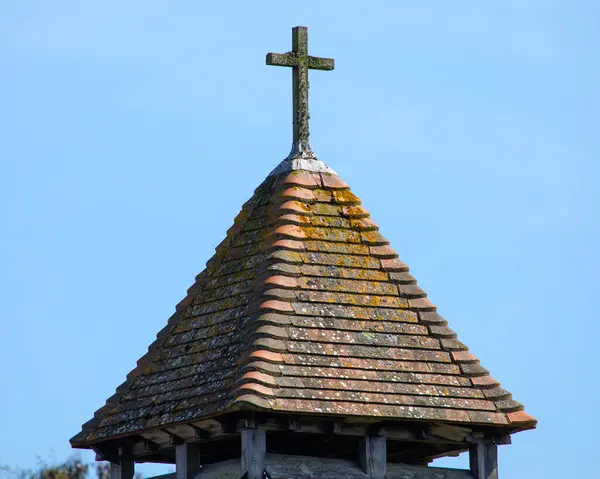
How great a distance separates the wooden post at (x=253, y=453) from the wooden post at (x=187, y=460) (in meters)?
1.10

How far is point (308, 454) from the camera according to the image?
20.1m

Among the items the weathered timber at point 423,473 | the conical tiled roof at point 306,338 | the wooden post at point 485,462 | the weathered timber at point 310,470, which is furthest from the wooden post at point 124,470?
the wooden post at point 485,462

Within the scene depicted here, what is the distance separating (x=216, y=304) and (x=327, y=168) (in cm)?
190

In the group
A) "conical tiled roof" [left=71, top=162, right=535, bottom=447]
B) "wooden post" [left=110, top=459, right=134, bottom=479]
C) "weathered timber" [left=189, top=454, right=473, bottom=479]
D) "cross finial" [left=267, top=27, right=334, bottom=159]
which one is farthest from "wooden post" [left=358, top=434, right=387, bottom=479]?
"cross finial" [left=267, top=27, right=334, bottom=159]

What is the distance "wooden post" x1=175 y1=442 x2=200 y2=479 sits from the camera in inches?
754

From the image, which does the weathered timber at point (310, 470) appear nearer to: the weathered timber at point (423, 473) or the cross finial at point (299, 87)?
the weathered timber at point (423, 473)

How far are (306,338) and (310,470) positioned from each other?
1267 millimetres

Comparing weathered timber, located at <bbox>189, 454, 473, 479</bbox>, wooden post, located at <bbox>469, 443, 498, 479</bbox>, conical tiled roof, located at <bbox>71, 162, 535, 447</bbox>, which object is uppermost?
conical tiled roof, located at <bbox>71, 162, 535, 447</bbox>

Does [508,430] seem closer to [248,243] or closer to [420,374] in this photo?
[420,374]

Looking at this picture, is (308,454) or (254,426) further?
(308,454)

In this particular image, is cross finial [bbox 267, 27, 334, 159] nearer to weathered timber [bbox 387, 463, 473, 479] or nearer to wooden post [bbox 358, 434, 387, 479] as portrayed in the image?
wooden post [bbox 358, 434, 387, 479]

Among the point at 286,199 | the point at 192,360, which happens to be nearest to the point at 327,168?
the point at 286,199

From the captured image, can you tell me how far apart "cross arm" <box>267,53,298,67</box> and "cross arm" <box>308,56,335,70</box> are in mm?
176

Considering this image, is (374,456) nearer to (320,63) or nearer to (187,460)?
(187,460)
